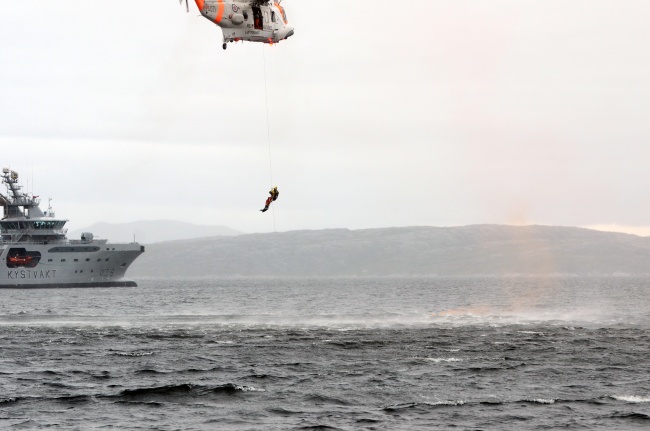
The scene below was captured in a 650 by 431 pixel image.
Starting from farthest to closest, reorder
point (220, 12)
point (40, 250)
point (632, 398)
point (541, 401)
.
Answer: point (40, 250) → point (220, 12) → point (632, 398) → point (541, 401)

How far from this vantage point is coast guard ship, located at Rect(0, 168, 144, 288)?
184 meters

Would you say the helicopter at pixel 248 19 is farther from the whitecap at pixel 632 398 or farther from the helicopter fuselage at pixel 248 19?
the whitecap at pixel 632 398

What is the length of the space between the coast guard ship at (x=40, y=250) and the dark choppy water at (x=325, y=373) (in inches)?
3217

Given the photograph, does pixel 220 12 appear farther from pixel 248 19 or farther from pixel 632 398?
pixel 632 398

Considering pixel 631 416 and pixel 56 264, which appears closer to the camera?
pixel 631 416

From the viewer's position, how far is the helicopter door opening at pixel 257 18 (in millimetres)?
63222

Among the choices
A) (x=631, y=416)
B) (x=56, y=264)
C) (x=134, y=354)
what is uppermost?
(x=56, y=264)

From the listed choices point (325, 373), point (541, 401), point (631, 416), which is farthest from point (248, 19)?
point (631, 416)

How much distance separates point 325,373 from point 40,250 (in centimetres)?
13764

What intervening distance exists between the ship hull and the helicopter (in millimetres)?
127564

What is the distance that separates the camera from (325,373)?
190 feet

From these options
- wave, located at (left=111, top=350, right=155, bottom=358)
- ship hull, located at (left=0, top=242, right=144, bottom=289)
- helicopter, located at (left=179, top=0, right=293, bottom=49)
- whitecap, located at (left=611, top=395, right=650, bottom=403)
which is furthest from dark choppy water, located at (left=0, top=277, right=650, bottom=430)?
ship hull, located at (left=0, top=242, right=144, bottom=289)

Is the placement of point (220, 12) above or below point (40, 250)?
above

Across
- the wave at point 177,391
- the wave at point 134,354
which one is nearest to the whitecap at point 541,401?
the wave at point 177,391
